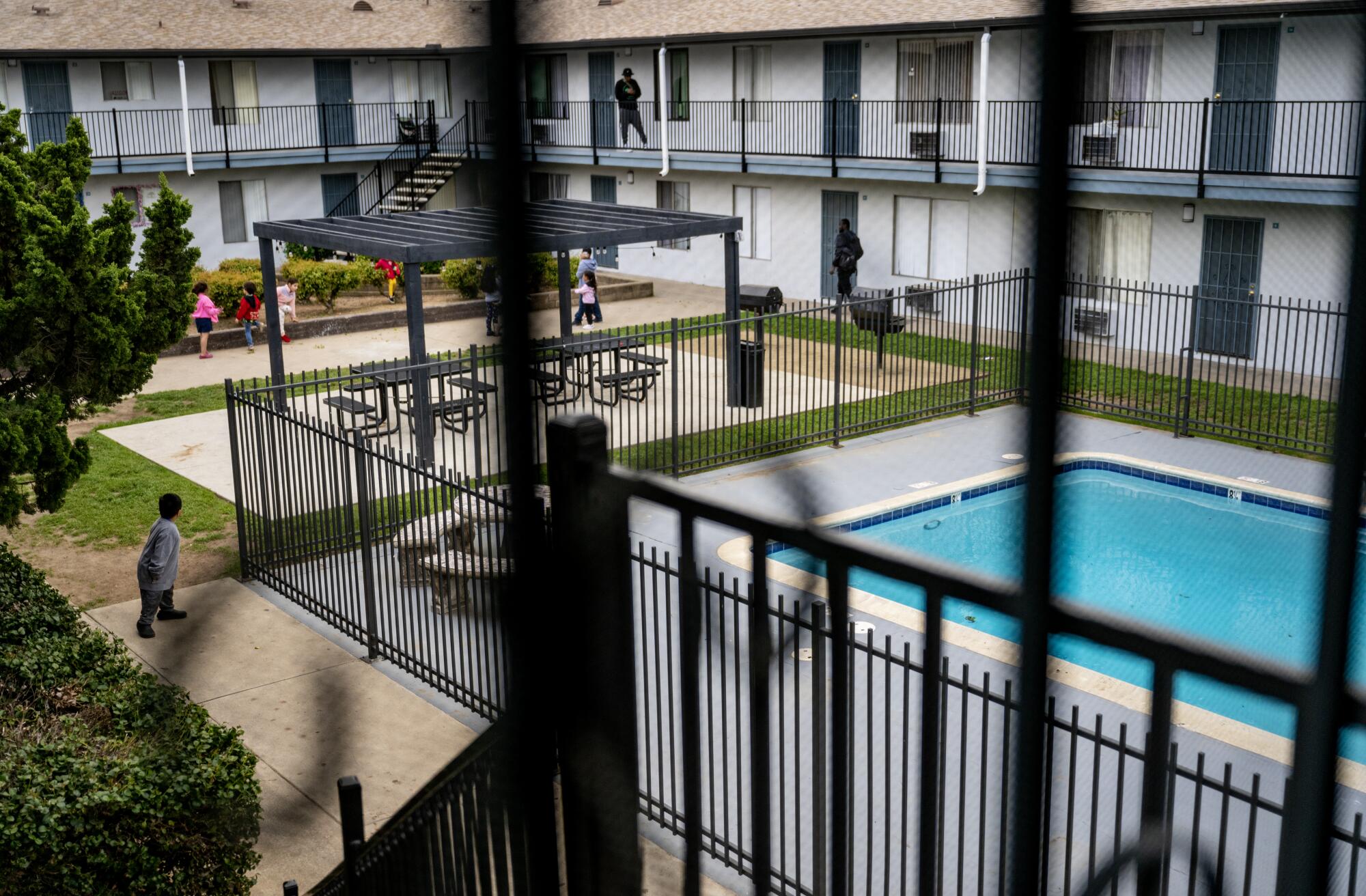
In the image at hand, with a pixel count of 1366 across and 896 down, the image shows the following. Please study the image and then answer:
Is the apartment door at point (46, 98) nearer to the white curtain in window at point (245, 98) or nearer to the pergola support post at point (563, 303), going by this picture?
the white curtain in window at point (245, 98)

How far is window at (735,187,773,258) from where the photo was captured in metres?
16.5

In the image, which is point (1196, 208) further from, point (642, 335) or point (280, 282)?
point (280, 282)

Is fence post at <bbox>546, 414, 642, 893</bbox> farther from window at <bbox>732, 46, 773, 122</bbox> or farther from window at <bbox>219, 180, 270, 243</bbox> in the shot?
window at <bbox>219, 180, 270, 243</bbox>

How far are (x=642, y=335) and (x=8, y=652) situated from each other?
5.79m

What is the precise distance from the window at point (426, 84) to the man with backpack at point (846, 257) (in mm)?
9344

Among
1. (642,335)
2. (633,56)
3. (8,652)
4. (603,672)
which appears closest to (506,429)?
(603,672)

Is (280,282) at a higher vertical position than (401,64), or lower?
lower

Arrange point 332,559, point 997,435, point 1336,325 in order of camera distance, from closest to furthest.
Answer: point 1336,325 < point 997,435 < point 332,559

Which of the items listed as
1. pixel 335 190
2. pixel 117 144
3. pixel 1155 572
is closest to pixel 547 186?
pixel 1155 572

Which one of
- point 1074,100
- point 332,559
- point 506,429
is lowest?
point 332,559

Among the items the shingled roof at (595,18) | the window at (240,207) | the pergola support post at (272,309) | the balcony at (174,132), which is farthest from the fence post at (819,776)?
the window at (240,207)

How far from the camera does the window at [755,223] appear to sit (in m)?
16.5

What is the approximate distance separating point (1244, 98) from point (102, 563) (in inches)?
357

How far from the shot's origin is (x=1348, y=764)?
479 millimetres
